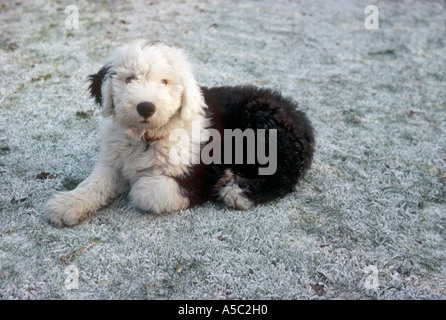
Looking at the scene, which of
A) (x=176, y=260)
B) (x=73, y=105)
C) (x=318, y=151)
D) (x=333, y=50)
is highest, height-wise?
(x=333, y=50)

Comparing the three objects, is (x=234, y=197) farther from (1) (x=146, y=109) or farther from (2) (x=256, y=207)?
(1) (x=146, y=109)

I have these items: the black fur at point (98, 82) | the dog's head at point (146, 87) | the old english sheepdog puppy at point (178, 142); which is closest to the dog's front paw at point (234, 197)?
the old english sheepdog puppy at point (178, 142)

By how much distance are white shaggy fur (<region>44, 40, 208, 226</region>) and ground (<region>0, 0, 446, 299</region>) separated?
0.15m

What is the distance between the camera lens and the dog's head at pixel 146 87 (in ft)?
8.16

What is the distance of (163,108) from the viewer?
251cm

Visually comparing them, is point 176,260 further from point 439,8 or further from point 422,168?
point 439,8

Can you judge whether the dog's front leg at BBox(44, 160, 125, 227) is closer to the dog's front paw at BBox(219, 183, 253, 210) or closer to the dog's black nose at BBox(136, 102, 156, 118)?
the dog's black nose at BBox(136, 102, 156, 118)

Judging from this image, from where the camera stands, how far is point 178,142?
2.80 meters

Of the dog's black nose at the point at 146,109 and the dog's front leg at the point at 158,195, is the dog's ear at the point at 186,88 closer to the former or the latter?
the dog's black nose at the point at 146,109

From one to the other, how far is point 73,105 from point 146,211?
2130mm

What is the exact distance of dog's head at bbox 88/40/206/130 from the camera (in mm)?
2486

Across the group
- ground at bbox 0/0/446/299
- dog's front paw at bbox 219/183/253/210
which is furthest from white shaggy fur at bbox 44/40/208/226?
dog's front paw at bbox 219/183/253/210
